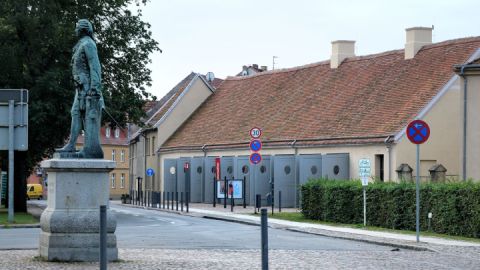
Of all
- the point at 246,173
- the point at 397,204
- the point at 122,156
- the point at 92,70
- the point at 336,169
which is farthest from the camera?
the point at 122,156

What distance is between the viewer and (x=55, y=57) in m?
42.3

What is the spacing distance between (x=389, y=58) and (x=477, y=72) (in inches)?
554

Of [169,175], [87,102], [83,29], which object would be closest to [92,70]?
[87,102]

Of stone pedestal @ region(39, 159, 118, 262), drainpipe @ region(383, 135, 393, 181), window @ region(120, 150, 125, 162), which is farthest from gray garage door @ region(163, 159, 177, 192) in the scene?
window @ region(120, 150, 125, 162)

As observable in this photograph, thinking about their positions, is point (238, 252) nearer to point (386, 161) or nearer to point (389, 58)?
point (386, 161)

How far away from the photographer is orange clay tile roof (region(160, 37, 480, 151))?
47938mm

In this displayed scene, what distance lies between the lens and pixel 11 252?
770 inches

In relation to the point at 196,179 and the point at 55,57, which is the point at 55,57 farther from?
the point at 196,179

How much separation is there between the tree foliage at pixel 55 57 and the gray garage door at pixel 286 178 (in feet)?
35.2

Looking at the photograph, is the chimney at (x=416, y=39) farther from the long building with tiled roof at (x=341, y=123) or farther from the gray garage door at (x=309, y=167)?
the gray garage door at (x=309, y=167)

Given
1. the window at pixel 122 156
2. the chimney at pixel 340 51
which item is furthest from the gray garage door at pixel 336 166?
the window at pixel 122 156

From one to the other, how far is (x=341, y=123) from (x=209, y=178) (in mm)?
14178

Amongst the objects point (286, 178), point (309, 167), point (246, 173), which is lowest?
point (286, 178)

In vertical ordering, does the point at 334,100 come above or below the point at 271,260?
above
